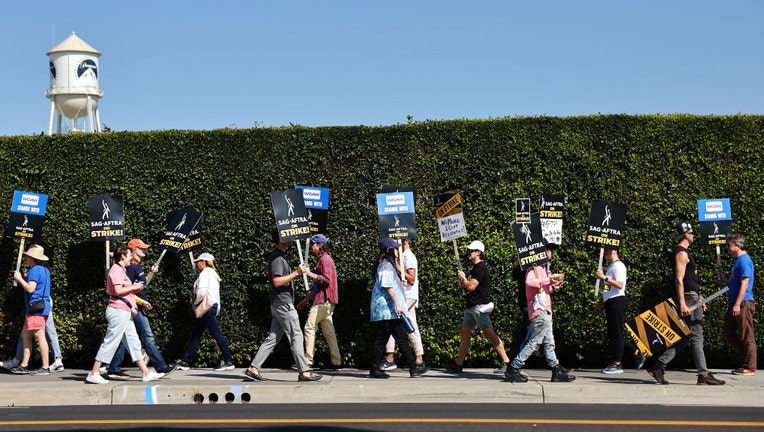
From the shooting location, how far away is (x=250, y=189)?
14344 millimetres

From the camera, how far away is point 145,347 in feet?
43.4

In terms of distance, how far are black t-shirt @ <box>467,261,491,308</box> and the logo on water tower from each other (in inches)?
1211

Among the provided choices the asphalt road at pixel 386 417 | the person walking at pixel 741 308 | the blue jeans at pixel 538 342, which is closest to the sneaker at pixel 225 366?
the asphalt road at pixel 386 417

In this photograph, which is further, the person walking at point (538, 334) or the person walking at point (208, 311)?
the person walking at point (208, 311)

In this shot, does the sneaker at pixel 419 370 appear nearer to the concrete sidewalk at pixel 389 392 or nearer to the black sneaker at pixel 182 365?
the concrete sidewalk at pixel 389 392

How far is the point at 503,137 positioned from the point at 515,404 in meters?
4.36

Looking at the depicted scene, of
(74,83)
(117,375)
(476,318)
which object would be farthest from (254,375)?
(74,83)

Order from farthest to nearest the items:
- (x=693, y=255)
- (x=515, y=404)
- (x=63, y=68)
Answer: (x=63, y=68), (x=693, y=255), (x=515, y=404)

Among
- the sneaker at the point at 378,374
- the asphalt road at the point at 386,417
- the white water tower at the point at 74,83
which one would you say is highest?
the white water tower at the point at 74,83

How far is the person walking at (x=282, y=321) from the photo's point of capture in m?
12.4

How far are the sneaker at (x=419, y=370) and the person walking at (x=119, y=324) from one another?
3.25m

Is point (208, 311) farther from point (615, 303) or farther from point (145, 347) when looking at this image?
point (615, 303)

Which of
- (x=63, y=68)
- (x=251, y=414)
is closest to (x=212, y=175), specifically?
(x=251, y=414)

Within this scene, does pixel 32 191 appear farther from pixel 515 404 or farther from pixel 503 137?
pixel 515 404
